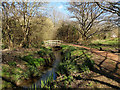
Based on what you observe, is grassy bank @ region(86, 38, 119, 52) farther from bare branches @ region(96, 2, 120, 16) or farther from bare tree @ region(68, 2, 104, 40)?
bare branches @ region(96, 2, 120, 16)

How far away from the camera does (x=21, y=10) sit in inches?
320

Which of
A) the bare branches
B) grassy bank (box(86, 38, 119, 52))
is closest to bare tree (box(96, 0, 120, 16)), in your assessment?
the bare branches

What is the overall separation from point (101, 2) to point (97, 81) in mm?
3257

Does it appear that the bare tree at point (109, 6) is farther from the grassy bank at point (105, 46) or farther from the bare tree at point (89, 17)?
the grassy bank at point (105, 46)

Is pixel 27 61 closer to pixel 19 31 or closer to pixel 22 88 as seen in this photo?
pixel 22 88

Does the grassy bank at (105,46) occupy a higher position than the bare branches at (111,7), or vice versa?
the bare branches at (111,7)

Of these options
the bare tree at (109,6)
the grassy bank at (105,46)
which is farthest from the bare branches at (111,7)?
the grassy bank at (105,46)

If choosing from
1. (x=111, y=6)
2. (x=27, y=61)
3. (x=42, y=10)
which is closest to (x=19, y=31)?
(x=42, y=10)

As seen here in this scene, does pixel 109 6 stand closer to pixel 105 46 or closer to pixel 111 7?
pixel 111 7

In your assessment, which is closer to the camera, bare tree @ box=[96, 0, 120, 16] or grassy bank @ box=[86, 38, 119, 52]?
bare tree @ box=[96, 0, 120, 16]

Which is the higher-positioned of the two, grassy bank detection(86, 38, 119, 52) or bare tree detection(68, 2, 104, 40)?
bare tree detection(68, 2, 104, 40)

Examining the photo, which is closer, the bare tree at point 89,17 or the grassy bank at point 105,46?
the bare tree at point 89,17

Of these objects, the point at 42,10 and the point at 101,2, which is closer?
the point at 101,2

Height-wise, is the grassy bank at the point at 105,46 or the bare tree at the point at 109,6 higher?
the bare tree at the point at 109,6
